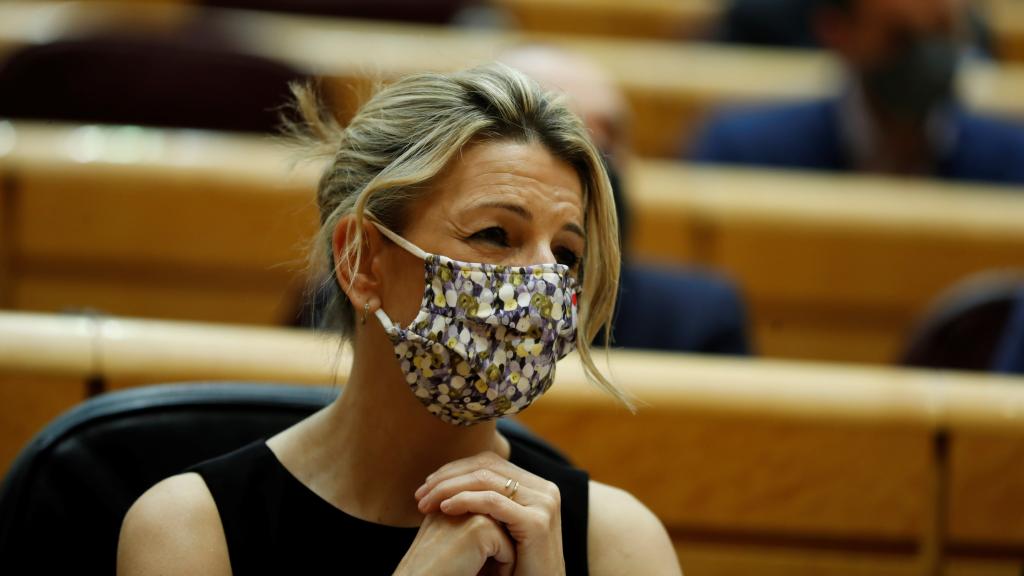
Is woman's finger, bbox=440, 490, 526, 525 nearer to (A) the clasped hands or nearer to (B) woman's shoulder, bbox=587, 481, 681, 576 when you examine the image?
(A) the clasped hands

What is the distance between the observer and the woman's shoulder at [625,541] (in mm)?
1205

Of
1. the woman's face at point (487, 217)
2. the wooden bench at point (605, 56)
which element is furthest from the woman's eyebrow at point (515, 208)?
the wooden bench at point (605, 56)

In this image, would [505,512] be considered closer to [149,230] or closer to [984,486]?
[984,486]

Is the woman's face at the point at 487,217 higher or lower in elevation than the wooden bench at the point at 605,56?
lower

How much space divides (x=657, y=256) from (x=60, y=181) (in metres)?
1.01

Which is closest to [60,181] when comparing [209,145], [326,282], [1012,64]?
[209,145]

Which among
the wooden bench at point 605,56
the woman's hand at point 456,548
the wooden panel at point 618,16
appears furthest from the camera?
the wooden panel at point 618,16

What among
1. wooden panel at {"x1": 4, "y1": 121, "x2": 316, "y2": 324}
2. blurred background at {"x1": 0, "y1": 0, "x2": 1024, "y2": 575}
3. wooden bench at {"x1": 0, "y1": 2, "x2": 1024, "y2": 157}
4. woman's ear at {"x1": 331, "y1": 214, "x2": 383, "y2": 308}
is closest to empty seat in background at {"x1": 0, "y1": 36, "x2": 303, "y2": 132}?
blurred background at {"x1": 0, "y1": 0, "x2": 1024, "y2": 575}

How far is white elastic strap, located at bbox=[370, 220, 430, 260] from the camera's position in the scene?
3.73ft

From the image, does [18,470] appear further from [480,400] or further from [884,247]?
[884,247]

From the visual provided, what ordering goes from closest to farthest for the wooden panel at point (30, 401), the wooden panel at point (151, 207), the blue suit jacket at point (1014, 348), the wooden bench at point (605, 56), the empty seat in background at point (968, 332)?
the wooden panel at point (30, 401), the blue suit jacket at point (1014, 348), the empty seat in background at point (968, 332), the wooden panel at point (151, 207), the wooden bench at point (605, 56)

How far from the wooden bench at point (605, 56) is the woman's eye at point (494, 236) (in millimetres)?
1771

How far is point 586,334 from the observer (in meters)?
1.26

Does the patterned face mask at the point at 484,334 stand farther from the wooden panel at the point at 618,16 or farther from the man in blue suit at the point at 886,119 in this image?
the wooden panel at the point at 618,16
